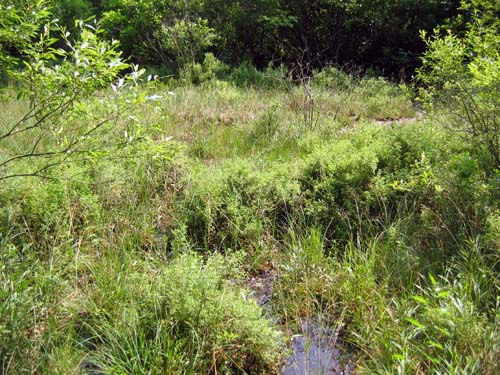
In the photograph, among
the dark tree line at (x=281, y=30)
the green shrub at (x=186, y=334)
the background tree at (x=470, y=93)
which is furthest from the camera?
the dark tree line at (x=281, y=30)

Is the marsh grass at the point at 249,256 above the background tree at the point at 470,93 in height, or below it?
below

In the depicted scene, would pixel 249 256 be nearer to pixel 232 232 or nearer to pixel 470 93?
pixel 232 232

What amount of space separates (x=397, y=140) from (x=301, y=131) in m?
1.46

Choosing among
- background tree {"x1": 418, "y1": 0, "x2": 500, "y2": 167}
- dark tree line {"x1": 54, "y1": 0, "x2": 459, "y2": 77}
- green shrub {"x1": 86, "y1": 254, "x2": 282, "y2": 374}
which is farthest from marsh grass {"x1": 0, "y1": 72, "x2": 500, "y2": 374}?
dark tree line {"x1": 54, "y1": 0, "x2": 459, "y2": 77}

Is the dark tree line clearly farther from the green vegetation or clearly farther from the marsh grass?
the marsh grass

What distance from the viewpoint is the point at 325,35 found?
34.8ft

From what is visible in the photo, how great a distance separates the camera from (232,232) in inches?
163

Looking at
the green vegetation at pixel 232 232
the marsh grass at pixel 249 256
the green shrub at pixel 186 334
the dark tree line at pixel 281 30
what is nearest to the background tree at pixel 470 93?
the green vegetation at pixel 232 232

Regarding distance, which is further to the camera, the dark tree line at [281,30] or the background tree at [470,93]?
the dark tree line at [281,30]

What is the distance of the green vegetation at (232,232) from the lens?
2793 millimetres

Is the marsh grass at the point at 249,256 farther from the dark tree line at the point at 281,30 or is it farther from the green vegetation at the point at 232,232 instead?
the dark tree line at the point at 281,30

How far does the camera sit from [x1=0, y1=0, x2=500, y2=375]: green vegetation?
279 cm

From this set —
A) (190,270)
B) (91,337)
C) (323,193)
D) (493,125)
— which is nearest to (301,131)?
(323,193)

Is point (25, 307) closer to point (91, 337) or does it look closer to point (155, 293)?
point (91, 337)
